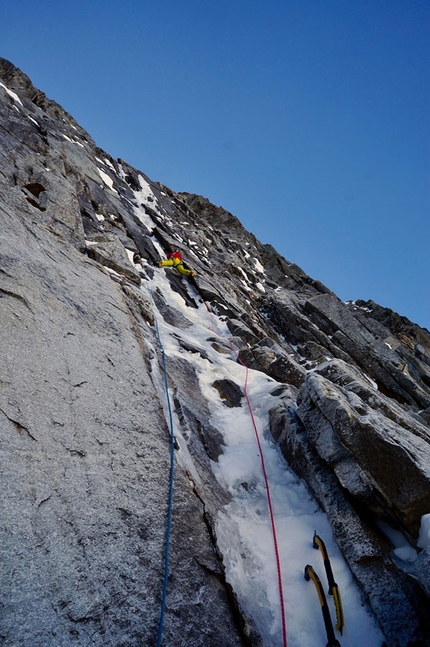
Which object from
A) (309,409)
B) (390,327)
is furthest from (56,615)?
(390,327)

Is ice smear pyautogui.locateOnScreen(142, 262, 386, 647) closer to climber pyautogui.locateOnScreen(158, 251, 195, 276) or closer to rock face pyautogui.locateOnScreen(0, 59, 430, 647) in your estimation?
rock face pyautogui.locateOnScreen(0, 59, 430, 647)

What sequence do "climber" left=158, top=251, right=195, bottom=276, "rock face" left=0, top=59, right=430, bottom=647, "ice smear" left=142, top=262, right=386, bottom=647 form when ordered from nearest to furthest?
"rock face" left=0, top=59, right=430, bottom=647, "ice smear" left=142, top=262, right=386, bottom=647, "climber" left=158, top=251, right=195, bottom=276

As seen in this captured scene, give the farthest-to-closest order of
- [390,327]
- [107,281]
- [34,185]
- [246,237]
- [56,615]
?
[246,237] < [390,327] < [34,185] < [107,281] < [56,615]

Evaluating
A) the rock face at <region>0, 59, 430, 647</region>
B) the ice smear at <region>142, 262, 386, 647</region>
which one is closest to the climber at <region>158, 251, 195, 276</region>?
the rock face at <region>0, 59, 430, 647</region>

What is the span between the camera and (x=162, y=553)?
4.21 m

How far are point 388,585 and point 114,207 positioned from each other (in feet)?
80.0

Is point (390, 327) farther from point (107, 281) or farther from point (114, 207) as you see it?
point (107, 281)

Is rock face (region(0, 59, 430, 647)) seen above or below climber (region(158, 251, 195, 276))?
below

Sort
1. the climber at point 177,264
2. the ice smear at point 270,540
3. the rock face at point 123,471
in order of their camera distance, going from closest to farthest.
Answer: the rock face at point 123,471
the ice smear at point 270,540
the climber at point 177,264

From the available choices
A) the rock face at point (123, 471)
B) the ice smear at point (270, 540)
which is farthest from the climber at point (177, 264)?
the ice smear at point (270, 540)

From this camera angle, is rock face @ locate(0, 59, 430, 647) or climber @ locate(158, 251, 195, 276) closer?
rock face @ locate(0, 59, 430, 647)

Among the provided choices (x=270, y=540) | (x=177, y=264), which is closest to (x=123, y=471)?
(x=270, y=540)

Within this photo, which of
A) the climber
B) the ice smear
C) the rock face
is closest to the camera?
the rock face

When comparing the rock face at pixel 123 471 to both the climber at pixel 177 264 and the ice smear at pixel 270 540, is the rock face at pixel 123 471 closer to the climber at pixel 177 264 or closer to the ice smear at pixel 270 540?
the ice smear at pixel 270 540
